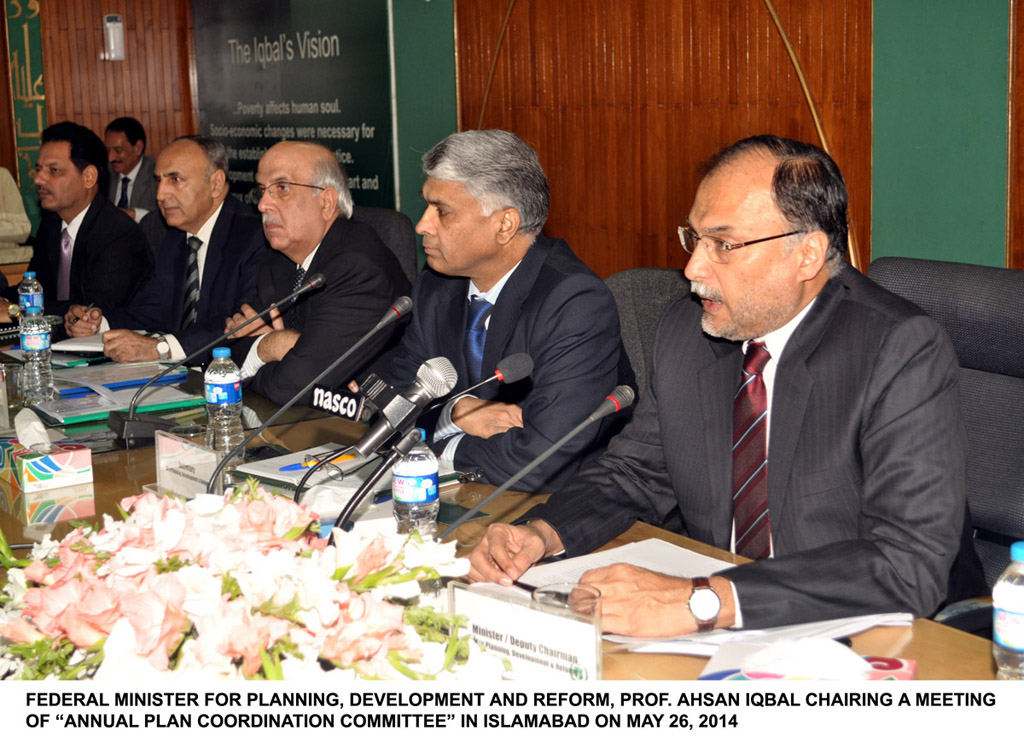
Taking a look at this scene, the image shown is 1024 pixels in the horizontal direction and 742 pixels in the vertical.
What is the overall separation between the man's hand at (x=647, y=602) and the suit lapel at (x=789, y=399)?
37 centimetres

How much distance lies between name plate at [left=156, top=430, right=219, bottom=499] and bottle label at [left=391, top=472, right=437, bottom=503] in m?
0.55

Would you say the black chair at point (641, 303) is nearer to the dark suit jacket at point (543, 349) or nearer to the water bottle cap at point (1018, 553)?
the dark suit jacket at point (543, 349)

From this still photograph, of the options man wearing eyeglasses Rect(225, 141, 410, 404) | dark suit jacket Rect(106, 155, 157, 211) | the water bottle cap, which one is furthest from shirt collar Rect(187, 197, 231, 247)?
dark suit jacket Rect(106, 155, 157, 211)

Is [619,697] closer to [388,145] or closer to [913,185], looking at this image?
[913,185]

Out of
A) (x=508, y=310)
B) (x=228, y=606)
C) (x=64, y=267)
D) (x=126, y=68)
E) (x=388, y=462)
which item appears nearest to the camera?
(x=228, y=606)

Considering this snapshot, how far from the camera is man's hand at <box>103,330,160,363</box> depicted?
3359 millimetres

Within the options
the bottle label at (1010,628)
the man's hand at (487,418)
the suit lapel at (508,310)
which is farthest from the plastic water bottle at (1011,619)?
the suit lapel at (508,310)

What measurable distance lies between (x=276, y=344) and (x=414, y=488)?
1.72 m

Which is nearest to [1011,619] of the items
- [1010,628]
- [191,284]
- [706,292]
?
[1010,628]

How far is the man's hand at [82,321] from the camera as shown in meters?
3.87

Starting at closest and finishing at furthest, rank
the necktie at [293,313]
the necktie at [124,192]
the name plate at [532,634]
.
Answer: the name plate at [532,634] → the necktie at [293,313] → the necktie at [124,192]

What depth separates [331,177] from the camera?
351 centimetres

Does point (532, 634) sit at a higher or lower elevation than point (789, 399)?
lower

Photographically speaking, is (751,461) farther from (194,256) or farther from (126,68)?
(126,68)
